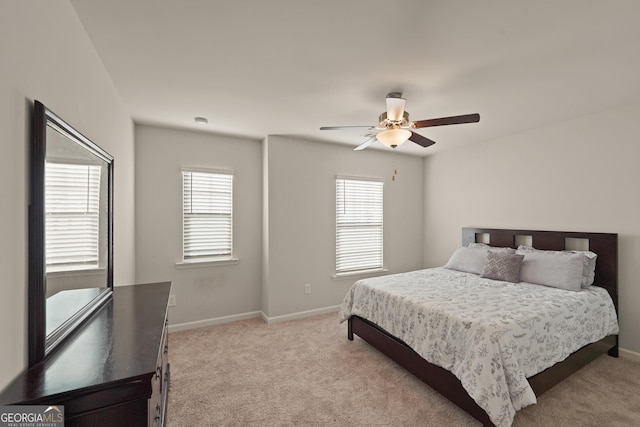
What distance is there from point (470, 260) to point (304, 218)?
2.26m

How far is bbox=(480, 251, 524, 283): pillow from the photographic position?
311 cm

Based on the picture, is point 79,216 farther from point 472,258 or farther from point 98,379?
point 472,258

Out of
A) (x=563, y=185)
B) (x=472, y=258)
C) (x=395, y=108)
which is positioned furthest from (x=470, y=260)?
(x=395, y=108)

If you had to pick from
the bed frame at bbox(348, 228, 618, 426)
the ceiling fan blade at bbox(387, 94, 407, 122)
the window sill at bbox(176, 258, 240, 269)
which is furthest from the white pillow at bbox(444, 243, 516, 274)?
the window sill at bbox(176, 258, 240, 269)

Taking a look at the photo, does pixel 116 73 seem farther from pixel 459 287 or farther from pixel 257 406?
pixel 459 287

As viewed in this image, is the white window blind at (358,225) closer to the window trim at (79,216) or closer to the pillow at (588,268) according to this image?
the pillow at (588,268)

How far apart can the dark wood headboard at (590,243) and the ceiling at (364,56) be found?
4.36 ft

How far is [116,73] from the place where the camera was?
7.07ft

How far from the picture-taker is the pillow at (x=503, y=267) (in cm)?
311

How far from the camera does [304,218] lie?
400 centimetres

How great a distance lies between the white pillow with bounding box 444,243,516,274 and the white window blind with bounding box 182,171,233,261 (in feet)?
10.1

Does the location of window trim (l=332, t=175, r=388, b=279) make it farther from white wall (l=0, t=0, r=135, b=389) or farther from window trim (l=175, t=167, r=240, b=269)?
white wall (l=0, t=0, r=135, b=389)

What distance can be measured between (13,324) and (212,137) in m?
3.09

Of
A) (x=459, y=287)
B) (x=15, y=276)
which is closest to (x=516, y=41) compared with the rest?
(x=459, y=287)
